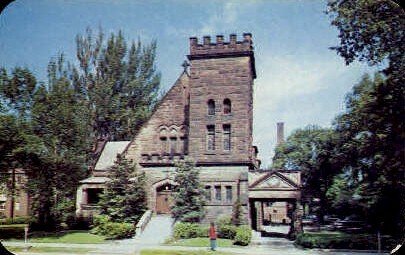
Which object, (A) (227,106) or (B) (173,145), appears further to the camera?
(B) (173,145)

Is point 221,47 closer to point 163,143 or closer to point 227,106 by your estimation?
point 227,106

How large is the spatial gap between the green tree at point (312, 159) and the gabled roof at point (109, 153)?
18.1m

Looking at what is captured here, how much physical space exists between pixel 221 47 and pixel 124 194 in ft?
35.6

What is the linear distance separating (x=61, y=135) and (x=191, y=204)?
8224mm

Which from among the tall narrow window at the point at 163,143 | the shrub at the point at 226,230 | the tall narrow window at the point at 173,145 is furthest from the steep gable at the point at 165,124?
the shrub at the point at 226,230

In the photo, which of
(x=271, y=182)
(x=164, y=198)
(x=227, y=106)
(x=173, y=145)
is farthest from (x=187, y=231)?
(x=227, y=106)

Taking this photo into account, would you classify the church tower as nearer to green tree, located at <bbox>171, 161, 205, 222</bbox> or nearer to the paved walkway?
green tree, located at <bbox>171, 161, 205, 222</bbox>

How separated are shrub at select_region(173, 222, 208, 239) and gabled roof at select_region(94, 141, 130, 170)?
9508 mm

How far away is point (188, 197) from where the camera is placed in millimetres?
25953

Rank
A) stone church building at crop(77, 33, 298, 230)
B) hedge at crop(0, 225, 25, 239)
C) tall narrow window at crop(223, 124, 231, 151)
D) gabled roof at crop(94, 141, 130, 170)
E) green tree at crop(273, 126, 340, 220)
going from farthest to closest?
1. green tree at crop(273, 126, 340, 220)
2. gabled roof at crop(94, 141, 130, 170)
3. tall narrow window at crop(223, 124, 231, 151)
4. stone church building at crop(77, 33, 298, 230)
5. hedge at crop(0, 225, 25, 239)

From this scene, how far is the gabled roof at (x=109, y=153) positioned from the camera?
32.0m

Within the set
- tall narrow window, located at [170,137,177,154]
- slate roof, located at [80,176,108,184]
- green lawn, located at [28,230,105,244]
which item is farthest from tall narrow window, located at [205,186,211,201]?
slate roof, located at [80,176,108,184]

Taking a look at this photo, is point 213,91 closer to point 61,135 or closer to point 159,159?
point 159,159

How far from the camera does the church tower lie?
91.3 ft
